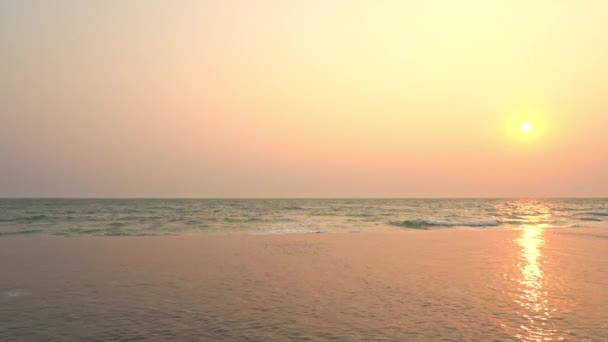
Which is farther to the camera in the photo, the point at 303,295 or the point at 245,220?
the point at 245,220

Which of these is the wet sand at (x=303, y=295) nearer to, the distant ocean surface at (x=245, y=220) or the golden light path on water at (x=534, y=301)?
the golden light path on water at (x=534, y=301)

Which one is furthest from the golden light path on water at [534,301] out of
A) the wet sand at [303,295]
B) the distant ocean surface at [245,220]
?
the distant ocean surface at [245,220]

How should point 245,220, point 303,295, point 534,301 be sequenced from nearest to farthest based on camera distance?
point 534,301, point 303,295, point 245,220

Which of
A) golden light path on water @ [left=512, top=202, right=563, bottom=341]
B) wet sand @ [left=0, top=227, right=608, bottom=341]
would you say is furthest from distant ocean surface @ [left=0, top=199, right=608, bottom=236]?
golden light path on water @ [left=512, top=202, right=563, bottom=341]

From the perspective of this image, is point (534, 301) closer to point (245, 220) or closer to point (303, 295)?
point (303, 295)

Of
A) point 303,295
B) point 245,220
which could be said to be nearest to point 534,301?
point 303,295

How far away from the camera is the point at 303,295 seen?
45.6 feet

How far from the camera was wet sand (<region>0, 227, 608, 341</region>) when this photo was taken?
1020 centimetres

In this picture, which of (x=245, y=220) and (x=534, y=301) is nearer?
(x=534, y=301)

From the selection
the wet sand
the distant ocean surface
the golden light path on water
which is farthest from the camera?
the distant ocean surface

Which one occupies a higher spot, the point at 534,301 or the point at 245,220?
the point at 534,301

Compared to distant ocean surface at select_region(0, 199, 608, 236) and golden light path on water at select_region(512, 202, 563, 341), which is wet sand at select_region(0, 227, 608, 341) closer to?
golden light path on water at select_region(512, 202, 563, 341)

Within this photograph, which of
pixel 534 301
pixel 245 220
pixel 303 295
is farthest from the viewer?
pixel 245 220

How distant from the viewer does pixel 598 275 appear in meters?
17.6
